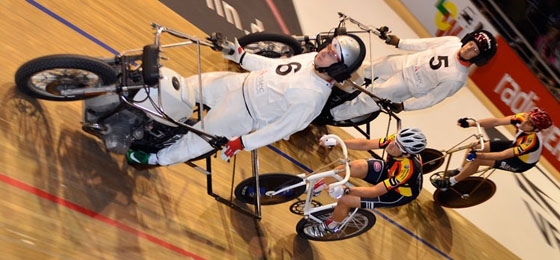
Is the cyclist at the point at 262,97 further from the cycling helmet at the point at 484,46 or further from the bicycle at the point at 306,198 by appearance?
the cycling helmet at the point at 484,46

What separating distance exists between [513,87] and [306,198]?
20.9ft

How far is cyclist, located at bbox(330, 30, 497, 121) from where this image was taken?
5.84 metres

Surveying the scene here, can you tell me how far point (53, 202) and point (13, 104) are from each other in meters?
0.83

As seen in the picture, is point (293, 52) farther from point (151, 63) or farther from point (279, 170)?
point (151, 63)

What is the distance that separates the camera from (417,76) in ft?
20.1

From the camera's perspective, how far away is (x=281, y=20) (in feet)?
26.3

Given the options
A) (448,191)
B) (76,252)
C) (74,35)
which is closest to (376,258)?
(448,191)

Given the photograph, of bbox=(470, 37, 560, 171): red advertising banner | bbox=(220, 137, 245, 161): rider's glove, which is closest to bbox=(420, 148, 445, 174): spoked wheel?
bbox=(220, 137, 245, 161): rider's glove

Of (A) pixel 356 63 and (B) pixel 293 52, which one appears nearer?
(A) pixel 356 63

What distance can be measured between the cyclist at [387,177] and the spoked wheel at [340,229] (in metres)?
0.02

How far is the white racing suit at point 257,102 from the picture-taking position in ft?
14.6

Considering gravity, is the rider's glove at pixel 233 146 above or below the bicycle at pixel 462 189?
above

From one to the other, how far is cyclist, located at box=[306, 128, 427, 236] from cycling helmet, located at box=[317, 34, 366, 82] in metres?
0.87

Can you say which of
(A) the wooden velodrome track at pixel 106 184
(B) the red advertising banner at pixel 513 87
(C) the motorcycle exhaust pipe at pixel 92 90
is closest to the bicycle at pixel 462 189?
(A) the wooden velodrome track at pixel 106 184
